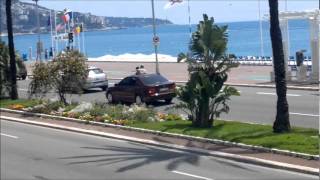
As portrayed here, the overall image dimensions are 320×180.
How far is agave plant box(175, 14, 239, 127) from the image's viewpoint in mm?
19547

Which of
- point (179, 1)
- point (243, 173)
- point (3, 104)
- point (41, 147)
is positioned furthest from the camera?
point (179, 1)

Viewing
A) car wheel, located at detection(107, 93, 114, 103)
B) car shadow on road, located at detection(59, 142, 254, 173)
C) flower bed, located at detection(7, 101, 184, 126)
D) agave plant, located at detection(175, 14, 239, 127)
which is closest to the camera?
car shadow on road, located at detection(59, 142, 254, 173)

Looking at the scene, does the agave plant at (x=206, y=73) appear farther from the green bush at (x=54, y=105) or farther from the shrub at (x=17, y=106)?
the shrub at (x=17, y=106)

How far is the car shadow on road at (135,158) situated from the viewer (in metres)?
15.5

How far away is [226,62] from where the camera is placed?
19984mm

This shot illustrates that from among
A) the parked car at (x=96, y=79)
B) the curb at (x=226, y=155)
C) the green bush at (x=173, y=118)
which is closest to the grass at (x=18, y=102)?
the parked car at (x=96, y=79)

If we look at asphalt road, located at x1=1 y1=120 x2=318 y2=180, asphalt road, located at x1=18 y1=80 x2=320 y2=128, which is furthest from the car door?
asphalt road, located at x1=1 y1=120 x2=318 y2=180

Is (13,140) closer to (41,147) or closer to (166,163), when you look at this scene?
(41,147)

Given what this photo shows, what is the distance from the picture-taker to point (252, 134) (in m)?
17.6

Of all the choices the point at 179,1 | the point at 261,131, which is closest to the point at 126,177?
the point at 261,131

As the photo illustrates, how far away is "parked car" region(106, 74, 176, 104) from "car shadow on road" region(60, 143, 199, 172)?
35.9 feet

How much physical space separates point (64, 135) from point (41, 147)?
266cm

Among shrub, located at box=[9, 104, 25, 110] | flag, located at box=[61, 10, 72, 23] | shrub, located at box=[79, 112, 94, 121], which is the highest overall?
flag, located at box=[61, 10, 72, 23]

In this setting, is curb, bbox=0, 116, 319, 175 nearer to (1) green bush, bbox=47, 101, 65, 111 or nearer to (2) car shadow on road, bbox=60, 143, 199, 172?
(2) car shadow on road, bbox=60, 143, 199, 172
